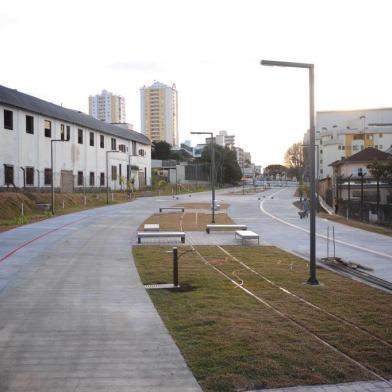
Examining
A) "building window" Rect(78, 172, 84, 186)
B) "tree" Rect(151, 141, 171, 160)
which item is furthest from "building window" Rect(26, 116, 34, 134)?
"tree" Rect(151, 141, 171, 160)

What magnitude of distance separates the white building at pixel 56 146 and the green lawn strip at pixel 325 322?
29.6 m

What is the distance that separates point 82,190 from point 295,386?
180ft

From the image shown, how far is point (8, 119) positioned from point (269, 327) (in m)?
40.9

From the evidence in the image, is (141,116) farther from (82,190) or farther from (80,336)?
(80,336)

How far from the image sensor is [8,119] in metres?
44.8

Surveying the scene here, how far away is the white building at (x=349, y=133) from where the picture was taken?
103312 millimetres

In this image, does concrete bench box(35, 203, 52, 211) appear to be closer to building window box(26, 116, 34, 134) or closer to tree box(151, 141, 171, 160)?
building window box(26, 116, 34, 134)

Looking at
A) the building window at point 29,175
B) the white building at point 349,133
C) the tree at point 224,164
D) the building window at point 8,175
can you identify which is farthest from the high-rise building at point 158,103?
the building window at point 8,175

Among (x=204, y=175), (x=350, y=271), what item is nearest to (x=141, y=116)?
(x=204, y=175)

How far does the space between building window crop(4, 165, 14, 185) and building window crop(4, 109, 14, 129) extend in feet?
10.8

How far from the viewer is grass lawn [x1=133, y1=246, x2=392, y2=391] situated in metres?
6.32

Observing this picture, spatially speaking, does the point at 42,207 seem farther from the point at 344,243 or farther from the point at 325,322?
the point at 325,322

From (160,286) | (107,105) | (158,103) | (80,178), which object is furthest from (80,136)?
(158,103)

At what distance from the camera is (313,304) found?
10.3 metres
